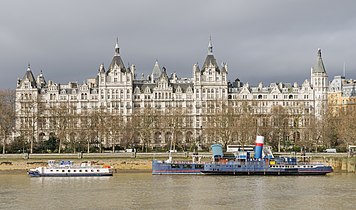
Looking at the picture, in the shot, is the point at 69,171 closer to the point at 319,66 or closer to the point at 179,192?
the point at 179,192

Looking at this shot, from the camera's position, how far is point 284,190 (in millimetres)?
59281

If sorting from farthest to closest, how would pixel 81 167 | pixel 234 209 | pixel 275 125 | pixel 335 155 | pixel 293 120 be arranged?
1. pixel 293 120
2. pixel 275 125
3. pixel 335 155
4. pixel 81 167
5. pixel 234 209

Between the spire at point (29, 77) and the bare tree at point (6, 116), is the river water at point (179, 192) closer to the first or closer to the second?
the bare tree at point (6, 116)

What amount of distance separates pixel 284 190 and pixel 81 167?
90.4ft

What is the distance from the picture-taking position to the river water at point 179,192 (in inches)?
1953

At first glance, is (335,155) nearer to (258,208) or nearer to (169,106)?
(258,208)

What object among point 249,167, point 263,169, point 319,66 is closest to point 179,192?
point 249,167

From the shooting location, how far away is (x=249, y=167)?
76625mm

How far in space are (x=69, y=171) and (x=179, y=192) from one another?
2367 cm

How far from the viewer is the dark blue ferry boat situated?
3017 inches

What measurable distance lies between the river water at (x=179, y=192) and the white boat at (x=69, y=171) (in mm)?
2164

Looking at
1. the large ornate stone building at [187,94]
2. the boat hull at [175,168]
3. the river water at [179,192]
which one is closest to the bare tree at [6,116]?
the large ornate stone building at [187,94]

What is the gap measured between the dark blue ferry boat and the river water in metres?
2.73

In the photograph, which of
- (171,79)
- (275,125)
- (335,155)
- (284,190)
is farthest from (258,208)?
(171,79)
